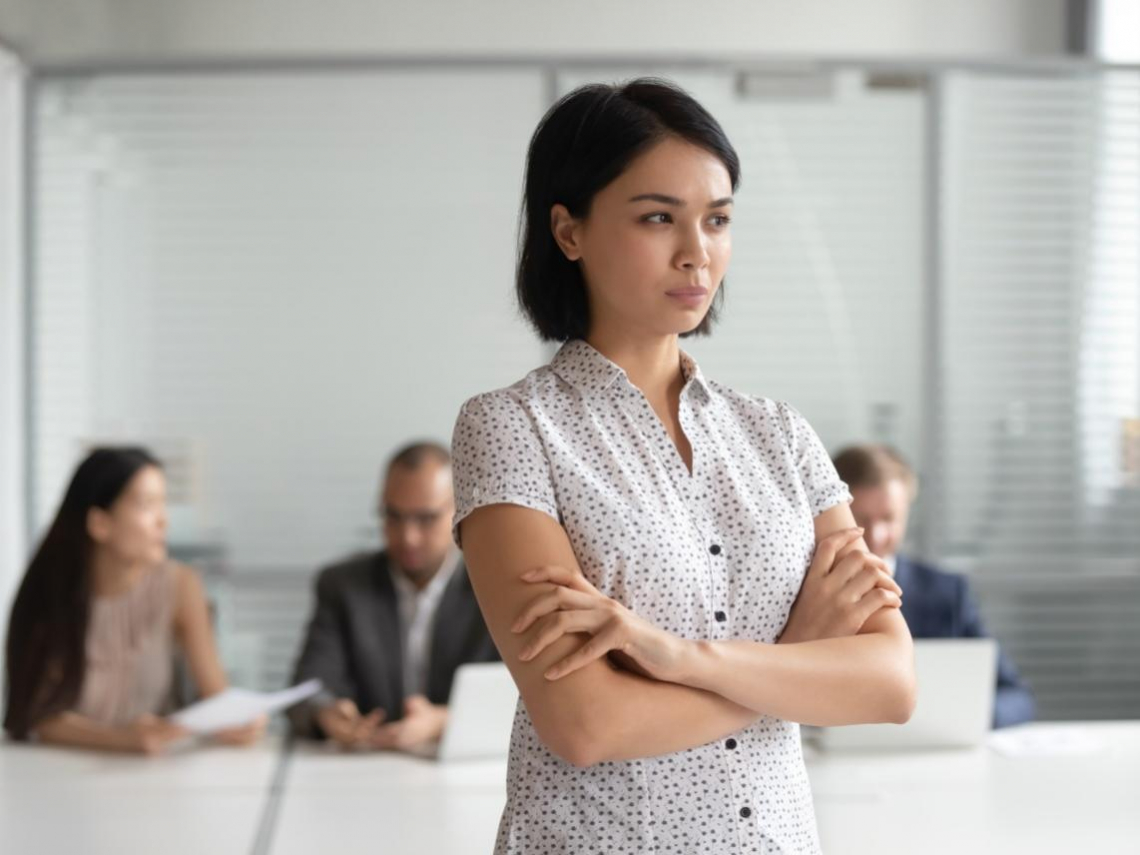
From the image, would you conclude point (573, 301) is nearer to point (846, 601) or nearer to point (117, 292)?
point (846, 601)

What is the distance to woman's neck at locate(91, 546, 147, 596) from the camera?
138 inches

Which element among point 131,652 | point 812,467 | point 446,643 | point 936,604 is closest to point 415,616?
point 446,643

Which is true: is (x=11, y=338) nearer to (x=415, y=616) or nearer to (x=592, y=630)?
(x=415, y=616)

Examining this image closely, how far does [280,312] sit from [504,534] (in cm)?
334

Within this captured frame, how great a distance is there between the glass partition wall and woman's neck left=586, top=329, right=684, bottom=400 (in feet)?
10.0

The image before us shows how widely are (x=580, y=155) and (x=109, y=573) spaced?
237 cm

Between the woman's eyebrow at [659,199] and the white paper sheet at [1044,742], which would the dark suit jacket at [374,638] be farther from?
the woman's eyebrow at [659,199]

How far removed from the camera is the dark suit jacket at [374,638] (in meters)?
3.57

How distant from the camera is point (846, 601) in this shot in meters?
1.57

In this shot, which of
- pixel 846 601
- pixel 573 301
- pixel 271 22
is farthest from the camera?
pixel 271 22

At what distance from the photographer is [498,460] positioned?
1.54 metres

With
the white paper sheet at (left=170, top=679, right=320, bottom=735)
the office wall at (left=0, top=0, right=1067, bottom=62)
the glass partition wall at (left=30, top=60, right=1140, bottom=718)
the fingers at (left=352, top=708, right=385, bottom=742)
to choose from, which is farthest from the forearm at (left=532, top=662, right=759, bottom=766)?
the office wall at (left=0, top=0, right=1067, bottom=62)

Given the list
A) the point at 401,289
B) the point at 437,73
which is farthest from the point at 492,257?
the point at 437,73

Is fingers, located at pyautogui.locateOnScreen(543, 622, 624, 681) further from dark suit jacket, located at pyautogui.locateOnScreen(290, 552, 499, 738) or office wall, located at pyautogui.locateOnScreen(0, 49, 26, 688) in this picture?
office wall, located at pyautogui.locateOnScreen(0, 49, 26, 688)
